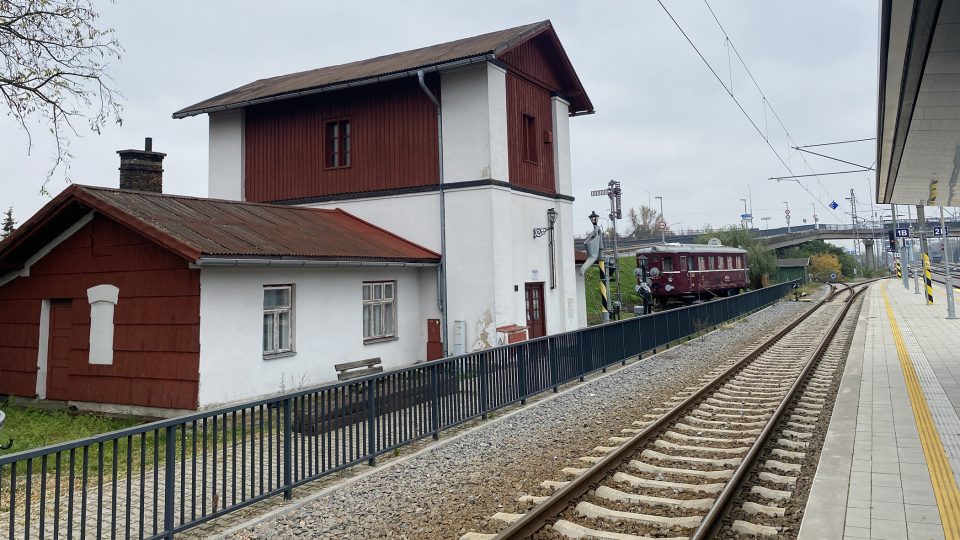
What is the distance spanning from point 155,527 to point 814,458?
6.78m

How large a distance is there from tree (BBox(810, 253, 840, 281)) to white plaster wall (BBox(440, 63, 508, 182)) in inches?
2542

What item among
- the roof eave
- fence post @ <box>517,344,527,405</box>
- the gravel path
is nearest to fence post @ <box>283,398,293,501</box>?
the gravel path

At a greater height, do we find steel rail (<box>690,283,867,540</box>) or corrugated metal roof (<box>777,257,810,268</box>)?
corrugated metal roof (<box>777,257,810,268</box>)

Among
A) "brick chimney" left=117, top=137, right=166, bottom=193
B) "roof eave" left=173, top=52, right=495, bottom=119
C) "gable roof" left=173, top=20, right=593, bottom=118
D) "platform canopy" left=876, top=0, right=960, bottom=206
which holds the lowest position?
"platform canopy" left=876, top=0, right=960, bottom=206

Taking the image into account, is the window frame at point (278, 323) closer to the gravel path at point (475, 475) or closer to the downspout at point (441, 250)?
the downspout at point (441, 250)

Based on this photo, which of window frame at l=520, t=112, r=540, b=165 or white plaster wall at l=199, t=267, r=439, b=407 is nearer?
white plaster wall at l=199, t=267, r=439, b=407

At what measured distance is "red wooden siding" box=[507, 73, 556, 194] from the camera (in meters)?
16.8

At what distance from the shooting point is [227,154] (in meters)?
19.1

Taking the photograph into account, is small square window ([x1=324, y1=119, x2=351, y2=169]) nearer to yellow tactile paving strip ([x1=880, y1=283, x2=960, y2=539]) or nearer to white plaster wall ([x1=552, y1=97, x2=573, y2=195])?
white plaster wall ([x1=552, y1=97, x2=573, y2=195])

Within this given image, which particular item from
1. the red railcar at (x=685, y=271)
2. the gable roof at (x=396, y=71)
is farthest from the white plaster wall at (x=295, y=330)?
the red railcar at (x=685, y=271)

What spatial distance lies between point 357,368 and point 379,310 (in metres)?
2.13

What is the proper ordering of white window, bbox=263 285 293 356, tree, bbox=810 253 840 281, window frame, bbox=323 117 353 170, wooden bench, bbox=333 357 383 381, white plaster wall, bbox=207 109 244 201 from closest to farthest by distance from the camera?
Answer: 1. white window, bbox=263 285 293 356
2. wooden bench, bbox=333 357 383 381
3. window frame, bbox=323 117 353 170
4. white plaster wall, bbox=207 109 244 201
5. tree, bbox=810 253 840 281

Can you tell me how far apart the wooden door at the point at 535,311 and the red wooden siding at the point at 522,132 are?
9.71 feet

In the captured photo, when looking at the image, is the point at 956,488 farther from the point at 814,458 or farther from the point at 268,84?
the point at 268,84
